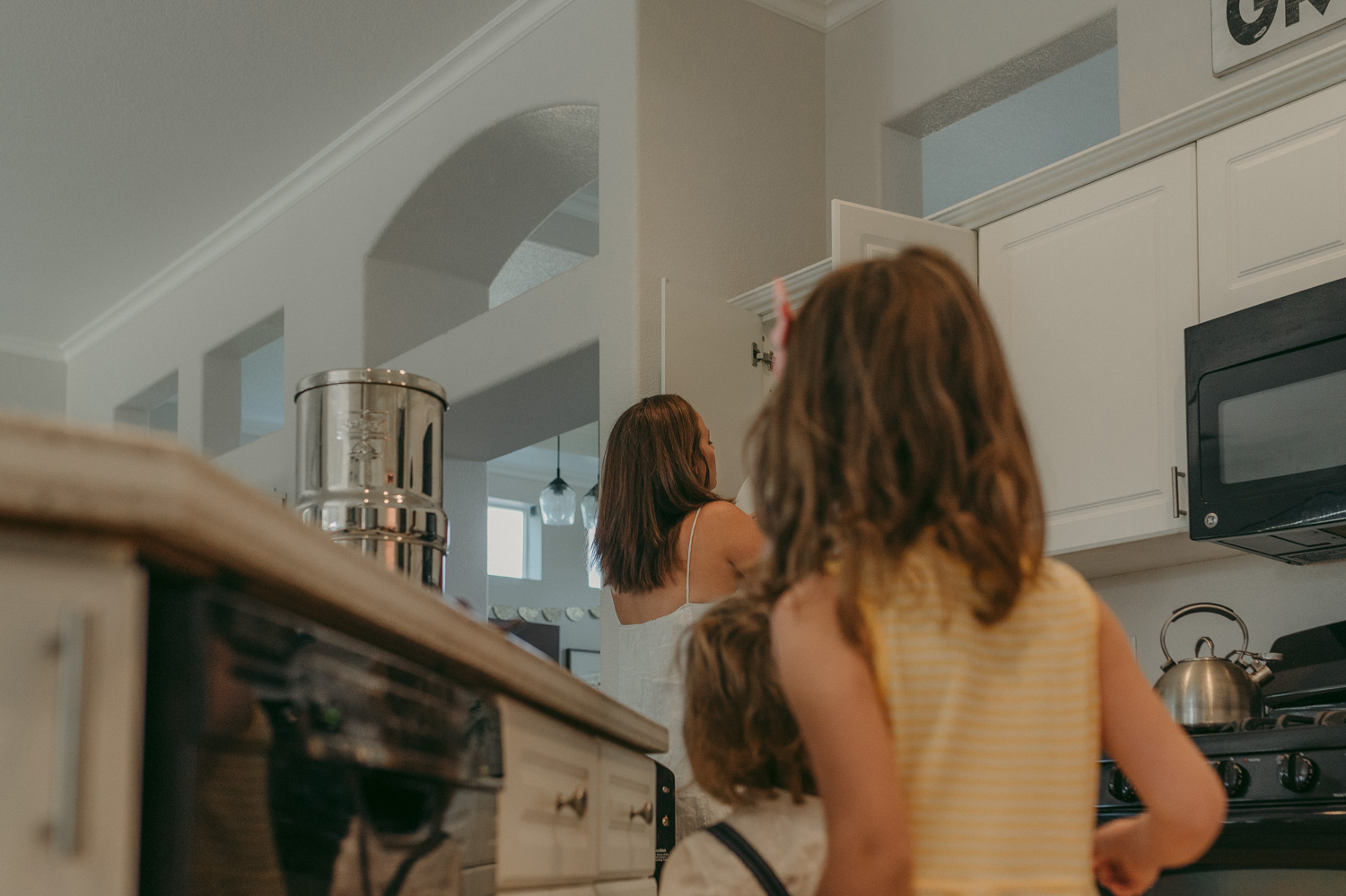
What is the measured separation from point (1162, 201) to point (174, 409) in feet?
21.1

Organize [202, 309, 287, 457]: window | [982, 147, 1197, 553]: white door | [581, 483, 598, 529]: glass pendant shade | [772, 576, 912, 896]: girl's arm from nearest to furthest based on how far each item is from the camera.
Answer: [772, 576, 912, 896]: girl's arm, [982, 147, 1197, 553]: white door, [202, 309, 287, 457]: window, [581, 483, 598, 529]: glass pendant shade

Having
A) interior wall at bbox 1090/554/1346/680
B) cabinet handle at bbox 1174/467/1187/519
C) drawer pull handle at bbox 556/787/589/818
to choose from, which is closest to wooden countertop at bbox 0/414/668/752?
drawer pull handle at bbox 556/787/589/818

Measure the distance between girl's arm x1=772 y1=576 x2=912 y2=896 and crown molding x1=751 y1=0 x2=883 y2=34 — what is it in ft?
11.3

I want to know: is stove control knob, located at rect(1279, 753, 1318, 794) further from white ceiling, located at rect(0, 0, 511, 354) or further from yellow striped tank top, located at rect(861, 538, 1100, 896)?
white ceiling, located at rect(0, 0, 511, 354)

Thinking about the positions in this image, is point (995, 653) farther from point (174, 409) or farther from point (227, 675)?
point (174, 409)

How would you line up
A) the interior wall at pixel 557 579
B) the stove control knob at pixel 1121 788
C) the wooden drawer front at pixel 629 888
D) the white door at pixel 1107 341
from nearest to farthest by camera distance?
the wooden drawer front at pixel 629 888 < the stove control knob at pixel 1121 788 < the white door at pixel 1107 341 < the interior wall at pixel 557 579

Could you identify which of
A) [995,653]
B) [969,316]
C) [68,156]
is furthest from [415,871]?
[68,156]

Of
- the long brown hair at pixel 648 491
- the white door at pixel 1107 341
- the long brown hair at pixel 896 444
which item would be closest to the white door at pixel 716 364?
the long brown hair at pixel 648 491

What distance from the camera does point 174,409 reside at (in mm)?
7676

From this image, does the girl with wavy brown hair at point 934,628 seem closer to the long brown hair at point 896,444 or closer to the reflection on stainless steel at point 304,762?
the long brown hair at point 896,444

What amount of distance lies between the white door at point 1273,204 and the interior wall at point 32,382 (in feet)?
20.9

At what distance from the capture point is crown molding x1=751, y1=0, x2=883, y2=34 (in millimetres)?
3943

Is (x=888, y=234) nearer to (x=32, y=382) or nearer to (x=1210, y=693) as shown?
(x=1210, y=693)

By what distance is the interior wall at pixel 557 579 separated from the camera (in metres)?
10.7
